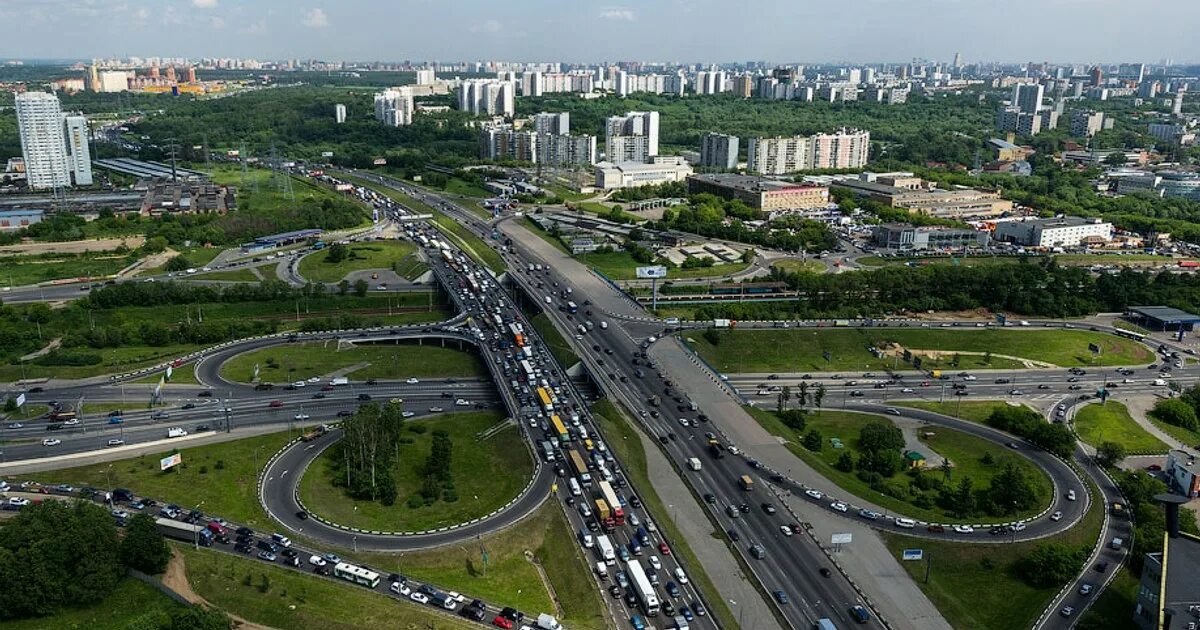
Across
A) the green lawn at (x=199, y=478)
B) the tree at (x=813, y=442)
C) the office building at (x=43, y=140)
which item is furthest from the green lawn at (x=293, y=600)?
the office building at (x=43, y=140)

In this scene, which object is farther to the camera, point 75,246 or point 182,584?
point 75,246

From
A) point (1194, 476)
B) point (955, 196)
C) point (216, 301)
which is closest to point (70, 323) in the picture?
point (216, 301)

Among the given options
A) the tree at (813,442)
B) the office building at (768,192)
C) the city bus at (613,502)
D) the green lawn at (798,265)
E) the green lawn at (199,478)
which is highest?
the office building at (768,192)

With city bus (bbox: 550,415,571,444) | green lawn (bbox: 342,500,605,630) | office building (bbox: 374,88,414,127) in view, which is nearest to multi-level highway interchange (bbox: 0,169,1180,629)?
city bus (bbox: 550,415,571,444)

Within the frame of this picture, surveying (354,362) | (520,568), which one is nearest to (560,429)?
(520,568)

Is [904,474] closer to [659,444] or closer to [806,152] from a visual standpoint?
[659,444]

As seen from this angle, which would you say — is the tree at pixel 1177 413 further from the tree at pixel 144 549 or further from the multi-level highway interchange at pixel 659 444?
the tree at pixel 144 549
